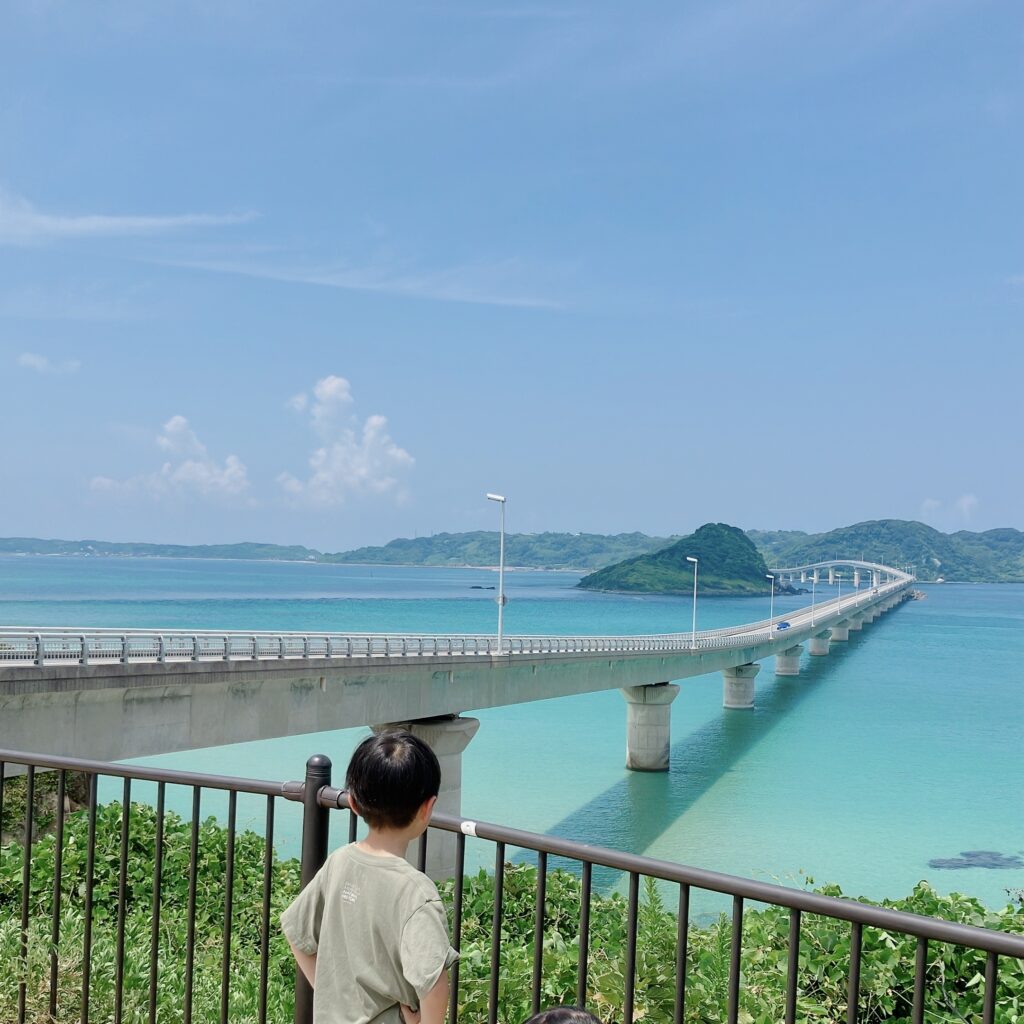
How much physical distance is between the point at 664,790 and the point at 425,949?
130 feet

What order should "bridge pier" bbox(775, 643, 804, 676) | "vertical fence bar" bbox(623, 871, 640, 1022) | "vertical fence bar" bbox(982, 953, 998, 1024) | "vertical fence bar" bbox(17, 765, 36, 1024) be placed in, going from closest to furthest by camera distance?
1. "vertical fence bar" bbox(982, 953, 998, 1024)
2. "vertical fence bar" bbox(623, 871, 640, 1022)
3. "vertical fence bar" bbox(17, 765, 36, 1024)
4. "bridge pier" bbox(775, 643, 804, 676)

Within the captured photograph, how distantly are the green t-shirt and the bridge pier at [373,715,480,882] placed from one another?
2301 cm

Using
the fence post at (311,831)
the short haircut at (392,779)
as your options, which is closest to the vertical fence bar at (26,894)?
the fence post at (311,831)

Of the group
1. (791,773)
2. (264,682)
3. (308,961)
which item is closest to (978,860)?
(791,773)

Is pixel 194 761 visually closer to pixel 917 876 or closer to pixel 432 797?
pixel 917 876

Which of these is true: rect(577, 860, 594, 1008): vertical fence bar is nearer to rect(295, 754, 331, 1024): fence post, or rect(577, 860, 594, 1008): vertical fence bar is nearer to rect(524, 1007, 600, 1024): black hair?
rect(524, 1007, 600, 1024): black hair

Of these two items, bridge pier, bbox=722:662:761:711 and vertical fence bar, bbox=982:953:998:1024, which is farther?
bridge pier, bbox=722:662:761:711

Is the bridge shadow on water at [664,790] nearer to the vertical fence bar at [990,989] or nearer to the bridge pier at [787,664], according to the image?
the bridge pier at [787,664]

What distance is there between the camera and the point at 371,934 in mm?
2635

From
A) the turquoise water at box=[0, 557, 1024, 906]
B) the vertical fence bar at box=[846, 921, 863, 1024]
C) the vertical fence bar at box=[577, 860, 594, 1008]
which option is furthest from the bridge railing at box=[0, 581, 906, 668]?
the vertical fence bar at box=[846, 921, 863, 1024]

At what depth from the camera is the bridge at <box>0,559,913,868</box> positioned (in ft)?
59.8

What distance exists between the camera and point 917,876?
97.9 feet

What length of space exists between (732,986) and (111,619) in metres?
121

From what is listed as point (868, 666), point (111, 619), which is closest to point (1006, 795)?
point (868, 666)
